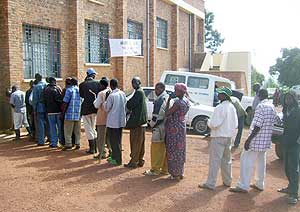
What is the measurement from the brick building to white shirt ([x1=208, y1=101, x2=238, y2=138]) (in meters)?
7.92

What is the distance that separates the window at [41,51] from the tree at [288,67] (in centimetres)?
3736

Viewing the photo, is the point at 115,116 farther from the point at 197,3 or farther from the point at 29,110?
the point at 197,3

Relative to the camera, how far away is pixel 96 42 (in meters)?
17.1

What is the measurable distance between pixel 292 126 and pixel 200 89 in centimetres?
992

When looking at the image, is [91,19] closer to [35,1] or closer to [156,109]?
[35,1]

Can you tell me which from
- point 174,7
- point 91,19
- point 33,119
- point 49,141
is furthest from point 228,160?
point 174,7

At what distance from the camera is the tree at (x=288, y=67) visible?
46.5 metres

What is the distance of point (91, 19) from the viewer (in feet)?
54.0

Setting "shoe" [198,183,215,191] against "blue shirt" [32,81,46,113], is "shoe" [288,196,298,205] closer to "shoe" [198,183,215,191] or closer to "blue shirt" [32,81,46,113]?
"shoe" [198,183,215,191]

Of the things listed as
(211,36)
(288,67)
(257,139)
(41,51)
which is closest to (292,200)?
(257,139)

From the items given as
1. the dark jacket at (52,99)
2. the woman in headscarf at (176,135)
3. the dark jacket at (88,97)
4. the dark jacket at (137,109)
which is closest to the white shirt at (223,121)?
the woman in headscarf at (176,135)

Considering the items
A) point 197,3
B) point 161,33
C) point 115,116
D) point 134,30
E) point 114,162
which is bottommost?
point 114,162

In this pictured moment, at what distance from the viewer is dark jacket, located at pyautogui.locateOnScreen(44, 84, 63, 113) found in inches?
387

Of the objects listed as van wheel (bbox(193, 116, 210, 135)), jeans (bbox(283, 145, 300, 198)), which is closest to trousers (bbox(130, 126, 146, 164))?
jeans (bbox(283, 145, 300, 198))
